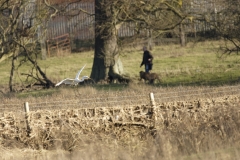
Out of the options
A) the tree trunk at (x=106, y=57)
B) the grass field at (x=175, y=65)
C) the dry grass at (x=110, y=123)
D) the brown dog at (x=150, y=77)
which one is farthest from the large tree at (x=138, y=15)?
the dry grass at (x=110, y=123)

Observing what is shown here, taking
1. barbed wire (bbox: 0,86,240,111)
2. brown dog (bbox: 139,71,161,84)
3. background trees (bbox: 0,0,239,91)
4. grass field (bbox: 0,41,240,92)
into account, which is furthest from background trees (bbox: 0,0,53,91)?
barbed wire (bbox: 0,86,240,111)

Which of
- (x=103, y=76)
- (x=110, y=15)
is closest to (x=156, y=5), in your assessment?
(x=110, y=15)

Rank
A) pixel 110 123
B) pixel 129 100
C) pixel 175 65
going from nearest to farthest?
pixel 110 123 < pixel 129 100 < pixel 175 65

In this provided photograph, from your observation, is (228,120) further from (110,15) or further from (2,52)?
(2,52)

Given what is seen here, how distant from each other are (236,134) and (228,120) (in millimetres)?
995

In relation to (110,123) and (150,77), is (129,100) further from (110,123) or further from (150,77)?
(150,77)

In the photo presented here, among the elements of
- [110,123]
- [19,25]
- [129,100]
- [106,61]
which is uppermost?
[19,25]

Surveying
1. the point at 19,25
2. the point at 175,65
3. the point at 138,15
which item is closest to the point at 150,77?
the point at 138,15

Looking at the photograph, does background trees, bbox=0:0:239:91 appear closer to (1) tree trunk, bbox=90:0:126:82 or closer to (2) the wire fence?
(1) tree trunk, bbox=90:0:126:82

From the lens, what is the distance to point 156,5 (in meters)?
23.9

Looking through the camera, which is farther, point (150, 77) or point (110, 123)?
point (150, 77)

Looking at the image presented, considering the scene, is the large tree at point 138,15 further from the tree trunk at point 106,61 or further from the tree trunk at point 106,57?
the tree trunk at point 106,61

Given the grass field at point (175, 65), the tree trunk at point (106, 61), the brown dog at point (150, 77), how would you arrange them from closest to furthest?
the brown dog at point (150, 77) → the grass field at point (175, 65) → the tree trunk at point (106, 61)

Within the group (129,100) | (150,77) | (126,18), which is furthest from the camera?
(150,77)
